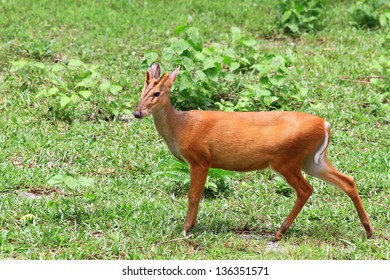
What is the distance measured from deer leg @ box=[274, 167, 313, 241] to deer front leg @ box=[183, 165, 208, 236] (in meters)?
0.57

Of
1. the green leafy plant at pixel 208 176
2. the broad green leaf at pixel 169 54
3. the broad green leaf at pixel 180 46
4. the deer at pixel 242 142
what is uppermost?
the deer at pixel 242 142

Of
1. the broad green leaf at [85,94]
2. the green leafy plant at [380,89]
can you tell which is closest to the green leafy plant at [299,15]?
the green leafy plant at [380,89]

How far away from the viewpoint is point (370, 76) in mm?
10133

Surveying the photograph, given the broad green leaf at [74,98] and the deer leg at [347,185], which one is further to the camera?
the broad green leaf at [74,98]

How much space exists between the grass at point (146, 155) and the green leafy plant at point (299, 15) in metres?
0.18

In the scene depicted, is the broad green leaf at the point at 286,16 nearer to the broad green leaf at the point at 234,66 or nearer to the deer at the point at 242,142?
the broad green leaf at the point at 234,66

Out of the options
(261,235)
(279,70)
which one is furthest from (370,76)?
(261,235)

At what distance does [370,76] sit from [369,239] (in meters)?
4.25

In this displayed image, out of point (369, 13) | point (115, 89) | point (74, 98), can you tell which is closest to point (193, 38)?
point (115, 89)

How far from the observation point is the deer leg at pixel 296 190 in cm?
605

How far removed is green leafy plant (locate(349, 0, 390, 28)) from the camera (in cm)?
1220

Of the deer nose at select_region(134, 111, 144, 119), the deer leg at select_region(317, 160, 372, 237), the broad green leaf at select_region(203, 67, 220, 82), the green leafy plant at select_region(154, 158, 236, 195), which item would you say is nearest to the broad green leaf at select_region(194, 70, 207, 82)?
the broad green leaf at select_region(203, 67, 220, 82)
